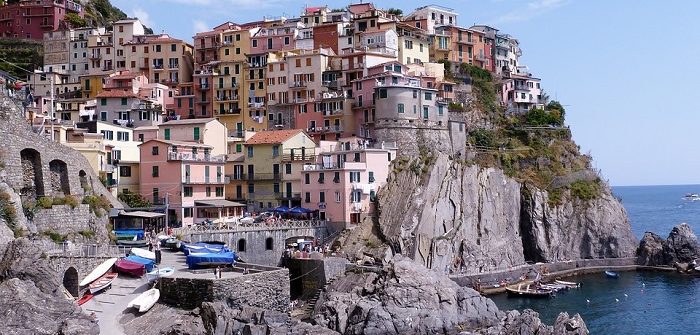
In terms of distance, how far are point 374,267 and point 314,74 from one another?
32.1 m

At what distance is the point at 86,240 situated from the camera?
1905 inches

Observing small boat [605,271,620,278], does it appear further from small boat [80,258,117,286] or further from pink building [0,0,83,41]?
pink building [0,0,83,41]

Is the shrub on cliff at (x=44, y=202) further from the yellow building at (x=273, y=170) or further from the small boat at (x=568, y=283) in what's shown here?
the small boat at (x=568, y=283)

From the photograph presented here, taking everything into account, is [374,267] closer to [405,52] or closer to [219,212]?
[219,212]

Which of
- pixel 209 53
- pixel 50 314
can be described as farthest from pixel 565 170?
pixel 50 314

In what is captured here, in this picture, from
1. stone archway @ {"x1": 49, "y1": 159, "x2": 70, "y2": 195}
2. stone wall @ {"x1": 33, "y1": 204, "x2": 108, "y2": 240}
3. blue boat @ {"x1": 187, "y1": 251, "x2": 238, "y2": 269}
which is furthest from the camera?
stone archway @ {"x1": 49, "y1": 159, "x2": 70, "y2": 195}

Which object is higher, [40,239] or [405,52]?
[405,52]

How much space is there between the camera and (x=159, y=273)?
4512cm

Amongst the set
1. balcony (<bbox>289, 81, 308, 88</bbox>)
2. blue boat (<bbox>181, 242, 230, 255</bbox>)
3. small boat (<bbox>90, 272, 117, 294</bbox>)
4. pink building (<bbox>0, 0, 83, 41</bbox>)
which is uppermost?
pink building (<bbox>0, 0, 83, 41</bbox>)

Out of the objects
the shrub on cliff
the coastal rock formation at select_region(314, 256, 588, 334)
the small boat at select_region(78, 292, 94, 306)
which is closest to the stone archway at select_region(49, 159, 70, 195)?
the shrub on cliff

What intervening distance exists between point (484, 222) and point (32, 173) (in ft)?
130

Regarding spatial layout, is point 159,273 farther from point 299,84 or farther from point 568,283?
point 299,84

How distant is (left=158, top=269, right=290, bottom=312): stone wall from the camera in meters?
42.8

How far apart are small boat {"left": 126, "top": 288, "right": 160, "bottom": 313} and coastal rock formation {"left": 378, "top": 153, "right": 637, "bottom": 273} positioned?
90.6 ft
